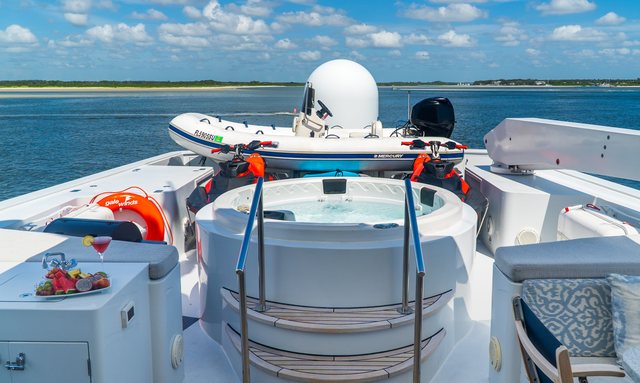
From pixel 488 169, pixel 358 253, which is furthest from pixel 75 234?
pixel 488 169

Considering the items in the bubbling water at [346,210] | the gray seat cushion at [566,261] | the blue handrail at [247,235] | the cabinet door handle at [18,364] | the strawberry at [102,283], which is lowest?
the bubbling water at [346,210]

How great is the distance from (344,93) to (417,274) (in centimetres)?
682

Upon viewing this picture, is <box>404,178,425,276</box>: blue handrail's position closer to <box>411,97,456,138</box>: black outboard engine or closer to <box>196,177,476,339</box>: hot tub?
<box>196,177,476,339</box>: hot tub

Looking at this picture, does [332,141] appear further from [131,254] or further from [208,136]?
[131,254]

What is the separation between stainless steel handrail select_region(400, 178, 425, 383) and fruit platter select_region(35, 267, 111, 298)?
1.03 metres

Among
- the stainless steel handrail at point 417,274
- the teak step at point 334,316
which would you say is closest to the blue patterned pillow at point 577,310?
the stainless steel handrail at point 417,274

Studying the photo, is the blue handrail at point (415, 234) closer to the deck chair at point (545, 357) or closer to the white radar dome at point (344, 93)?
the deck chair at point (545, 357)

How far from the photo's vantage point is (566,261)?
6.79 ft

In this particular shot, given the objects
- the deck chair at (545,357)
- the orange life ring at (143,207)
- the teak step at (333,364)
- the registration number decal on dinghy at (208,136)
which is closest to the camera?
the deck chair at (545,357)

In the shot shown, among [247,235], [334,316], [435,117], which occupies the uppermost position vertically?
[435,117]

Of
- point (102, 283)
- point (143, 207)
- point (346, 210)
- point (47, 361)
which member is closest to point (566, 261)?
point (102, 283)

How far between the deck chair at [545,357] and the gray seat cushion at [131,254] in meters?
1.30

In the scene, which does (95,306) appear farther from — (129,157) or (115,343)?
(129,157)

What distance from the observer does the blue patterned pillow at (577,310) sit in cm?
202
